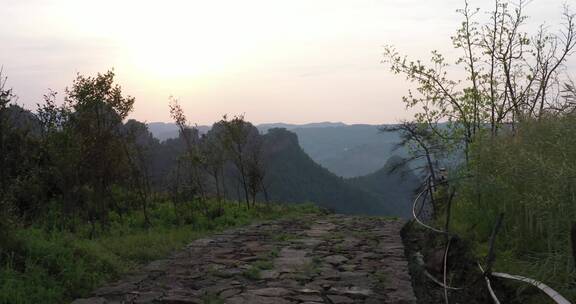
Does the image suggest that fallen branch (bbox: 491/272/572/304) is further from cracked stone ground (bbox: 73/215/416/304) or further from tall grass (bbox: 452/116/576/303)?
cracked stone ground (bbox: 73/215/416/304)

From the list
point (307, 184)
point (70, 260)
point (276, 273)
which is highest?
point (70, 260)

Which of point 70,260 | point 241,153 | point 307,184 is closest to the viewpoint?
point 70,260

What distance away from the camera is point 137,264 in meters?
6.91

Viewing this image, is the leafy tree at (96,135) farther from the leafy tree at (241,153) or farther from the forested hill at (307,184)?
the forested hill at (307,184)

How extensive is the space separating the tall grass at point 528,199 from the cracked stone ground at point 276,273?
1228mm

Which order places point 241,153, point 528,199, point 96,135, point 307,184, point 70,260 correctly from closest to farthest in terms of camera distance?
point 528,199 < point 70,260 < point 96,135 < point 241,153 < point 307,184

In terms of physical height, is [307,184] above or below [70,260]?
below

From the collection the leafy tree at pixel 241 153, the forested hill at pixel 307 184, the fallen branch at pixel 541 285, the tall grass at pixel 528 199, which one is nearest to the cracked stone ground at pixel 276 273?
the fallen branch at pixel 541 285

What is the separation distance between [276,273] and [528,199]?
322 cm

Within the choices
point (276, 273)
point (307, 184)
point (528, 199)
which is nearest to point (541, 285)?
point (528, 199)

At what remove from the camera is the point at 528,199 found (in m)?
4.95

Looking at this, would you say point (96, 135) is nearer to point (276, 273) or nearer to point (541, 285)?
point (276, 273)

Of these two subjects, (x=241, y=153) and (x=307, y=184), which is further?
(x=307, y=184)

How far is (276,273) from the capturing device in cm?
637
